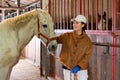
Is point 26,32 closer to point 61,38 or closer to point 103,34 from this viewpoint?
point 61,38

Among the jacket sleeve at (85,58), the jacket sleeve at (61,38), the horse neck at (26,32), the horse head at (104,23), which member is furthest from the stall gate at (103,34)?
the horse neck at (26,32)

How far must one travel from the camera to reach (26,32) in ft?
8.35

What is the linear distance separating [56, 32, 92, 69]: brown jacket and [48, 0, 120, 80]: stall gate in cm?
53

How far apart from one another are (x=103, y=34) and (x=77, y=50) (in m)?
0.82

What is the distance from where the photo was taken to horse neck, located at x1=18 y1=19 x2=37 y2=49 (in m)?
2.52

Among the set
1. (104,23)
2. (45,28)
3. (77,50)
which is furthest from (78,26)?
(104,23)

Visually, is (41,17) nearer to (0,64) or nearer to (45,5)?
(0,64)

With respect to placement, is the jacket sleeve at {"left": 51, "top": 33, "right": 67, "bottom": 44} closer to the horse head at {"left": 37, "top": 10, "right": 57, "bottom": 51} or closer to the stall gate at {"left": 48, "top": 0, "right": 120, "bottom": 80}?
the horse head at {"left": 37, "top": 10, "right": 57, "bottom": 51}

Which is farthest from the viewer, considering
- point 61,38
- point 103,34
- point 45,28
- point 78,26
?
point 103,34

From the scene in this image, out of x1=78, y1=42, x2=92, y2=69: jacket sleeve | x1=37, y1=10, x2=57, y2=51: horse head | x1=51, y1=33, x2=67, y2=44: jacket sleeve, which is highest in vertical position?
x1=37, y1=10, x2=57, y2=51: horse head

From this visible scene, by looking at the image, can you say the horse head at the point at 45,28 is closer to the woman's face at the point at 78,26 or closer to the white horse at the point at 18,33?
the white horse at the point at 18,33

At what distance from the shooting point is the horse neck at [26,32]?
252cm

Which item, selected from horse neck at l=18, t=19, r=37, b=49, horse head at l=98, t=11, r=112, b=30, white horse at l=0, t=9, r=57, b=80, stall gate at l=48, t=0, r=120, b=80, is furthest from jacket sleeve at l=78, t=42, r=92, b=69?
horse head at l=98, t=11, r=112, b=30

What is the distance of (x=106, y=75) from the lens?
2973mm
